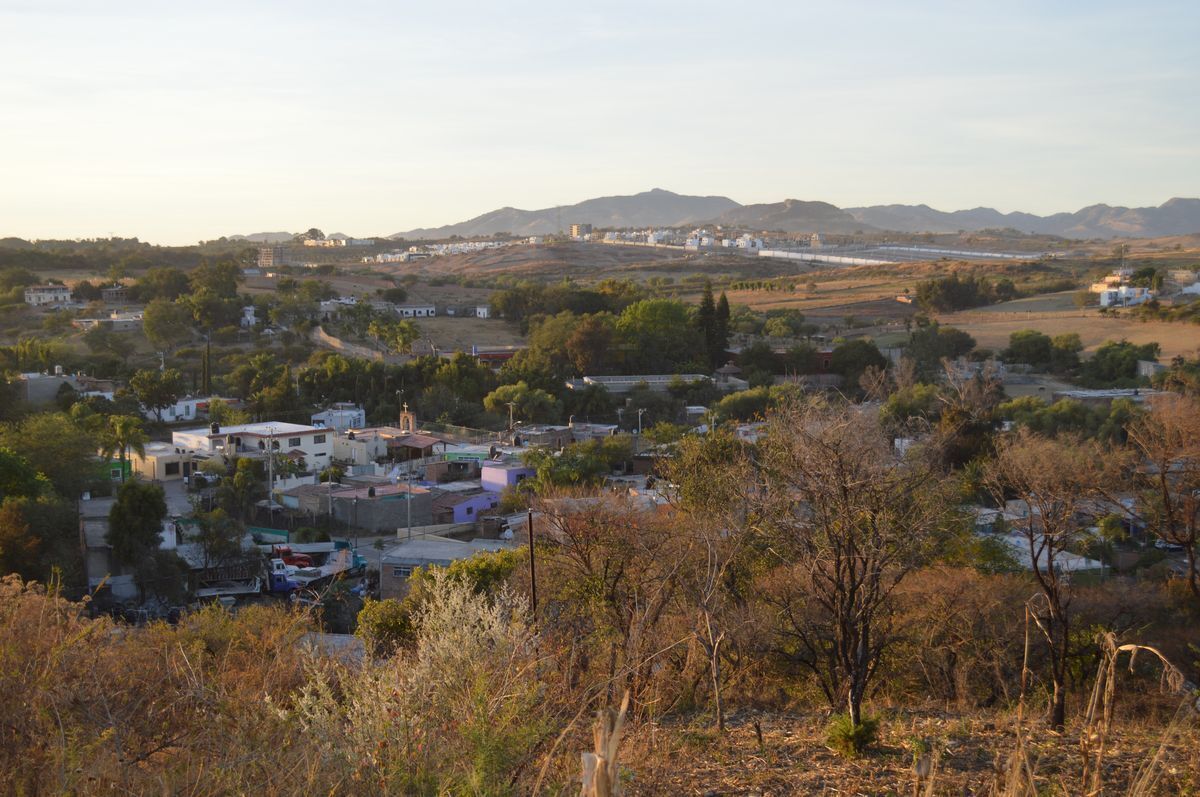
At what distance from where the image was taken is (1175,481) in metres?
11.7

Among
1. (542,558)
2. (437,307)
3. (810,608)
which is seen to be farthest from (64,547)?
(437,307)

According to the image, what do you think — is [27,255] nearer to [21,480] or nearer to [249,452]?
[249,452]

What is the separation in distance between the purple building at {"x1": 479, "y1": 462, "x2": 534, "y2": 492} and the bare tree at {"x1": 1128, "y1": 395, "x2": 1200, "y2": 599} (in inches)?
328

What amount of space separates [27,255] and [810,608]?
52148 millimetres

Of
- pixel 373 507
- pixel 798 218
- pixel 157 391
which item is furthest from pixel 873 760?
pixel 798 218

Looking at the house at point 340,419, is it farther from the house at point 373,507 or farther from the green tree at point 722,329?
the green tree at point 722,329

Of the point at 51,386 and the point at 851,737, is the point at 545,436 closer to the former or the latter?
the point at 51,386

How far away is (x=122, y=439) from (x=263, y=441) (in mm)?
2288

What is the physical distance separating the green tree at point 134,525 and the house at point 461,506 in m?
3.92

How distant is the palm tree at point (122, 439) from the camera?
17.0m

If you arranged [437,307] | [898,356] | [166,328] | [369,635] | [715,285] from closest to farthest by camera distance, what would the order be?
[369,635] → [898,356] → [166,328] → [437,307] → [715,285]

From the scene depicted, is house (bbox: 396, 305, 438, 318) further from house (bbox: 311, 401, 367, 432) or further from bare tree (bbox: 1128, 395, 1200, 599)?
bare tree (bbox: 1128, 395, 1200, 599)

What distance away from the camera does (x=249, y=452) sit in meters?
18.4

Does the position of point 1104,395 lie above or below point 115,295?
below
